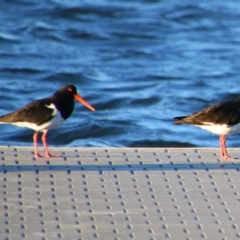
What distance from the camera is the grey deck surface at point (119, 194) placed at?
5.21m

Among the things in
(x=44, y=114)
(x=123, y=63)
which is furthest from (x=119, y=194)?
(x=123, y=63)

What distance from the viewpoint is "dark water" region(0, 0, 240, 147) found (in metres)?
13.0

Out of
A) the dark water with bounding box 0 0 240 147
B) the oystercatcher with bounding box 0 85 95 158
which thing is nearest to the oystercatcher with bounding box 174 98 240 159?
the oystercatcher with bounding box 0 85 95 158

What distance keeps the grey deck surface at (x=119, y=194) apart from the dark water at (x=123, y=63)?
565cm

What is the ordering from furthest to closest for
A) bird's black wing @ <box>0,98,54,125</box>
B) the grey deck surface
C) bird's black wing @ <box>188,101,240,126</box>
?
bird's black wing @ <box>188,101,240,126</box> → bird's black wing @ <box>0,98,54,125</box> → the grey deck surface

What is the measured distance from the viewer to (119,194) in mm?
5812

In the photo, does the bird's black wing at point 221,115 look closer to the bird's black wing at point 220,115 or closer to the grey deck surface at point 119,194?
the bird's black wing at point 220,115

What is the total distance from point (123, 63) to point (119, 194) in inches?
436

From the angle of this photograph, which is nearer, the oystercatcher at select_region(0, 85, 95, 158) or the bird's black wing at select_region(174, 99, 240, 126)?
the oystercatcher at select_region(0, 85, 95, 158)

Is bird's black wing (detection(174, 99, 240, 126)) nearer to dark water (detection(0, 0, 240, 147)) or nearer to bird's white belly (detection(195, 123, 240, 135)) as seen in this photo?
bird's white belly (detection(195, 123, 240, 135))

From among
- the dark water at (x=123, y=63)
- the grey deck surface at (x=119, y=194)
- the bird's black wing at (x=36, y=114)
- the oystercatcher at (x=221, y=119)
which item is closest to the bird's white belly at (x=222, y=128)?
the oystercatcher at (x=221, y=119)

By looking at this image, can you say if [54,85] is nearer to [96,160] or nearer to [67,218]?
[96,160]

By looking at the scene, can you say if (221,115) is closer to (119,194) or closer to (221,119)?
(221,119)

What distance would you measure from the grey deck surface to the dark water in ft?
18.5
